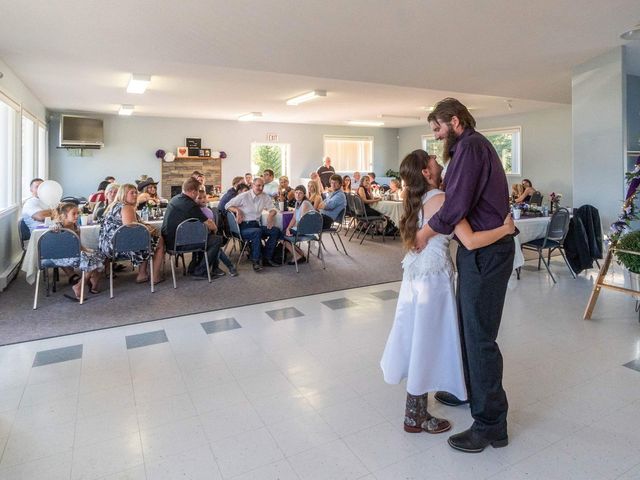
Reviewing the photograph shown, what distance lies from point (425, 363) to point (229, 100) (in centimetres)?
775

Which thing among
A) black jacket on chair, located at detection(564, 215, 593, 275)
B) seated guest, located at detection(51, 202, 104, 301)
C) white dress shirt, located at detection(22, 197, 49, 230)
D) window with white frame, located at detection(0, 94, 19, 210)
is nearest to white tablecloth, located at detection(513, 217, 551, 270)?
black jacket on chair, located at detection(564, 215, 593, 275)

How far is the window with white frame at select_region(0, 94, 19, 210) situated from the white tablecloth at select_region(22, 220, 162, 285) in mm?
1962

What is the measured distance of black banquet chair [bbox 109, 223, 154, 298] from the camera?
182 inches

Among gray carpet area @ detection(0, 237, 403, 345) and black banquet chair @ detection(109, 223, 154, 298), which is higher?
black banquet chair @ detection(109, 223, 154, 298)

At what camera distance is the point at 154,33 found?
4.25 metres

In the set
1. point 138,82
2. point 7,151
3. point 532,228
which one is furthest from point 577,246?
point 7,151

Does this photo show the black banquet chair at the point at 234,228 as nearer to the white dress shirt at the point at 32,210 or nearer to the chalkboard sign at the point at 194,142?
the white dress shirt at the point at 32,210

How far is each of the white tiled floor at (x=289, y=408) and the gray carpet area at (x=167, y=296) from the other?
37cm

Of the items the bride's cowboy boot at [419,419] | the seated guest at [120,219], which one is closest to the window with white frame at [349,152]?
the seated guest at [120,219]

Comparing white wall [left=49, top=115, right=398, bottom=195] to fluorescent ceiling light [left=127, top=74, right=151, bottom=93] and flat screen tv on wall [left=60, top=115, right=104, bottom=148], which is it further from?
fluorescent ceiling light [left=127, top=74, right=151, bottom=93]

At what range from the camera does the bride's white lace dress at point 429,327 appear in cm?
204

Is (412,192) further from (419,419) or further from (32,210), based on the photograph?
(32,210)

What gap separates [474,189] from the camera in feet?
6.11

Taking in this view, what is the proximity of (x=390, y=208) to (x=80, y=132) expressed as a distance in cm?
733
